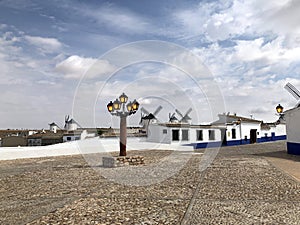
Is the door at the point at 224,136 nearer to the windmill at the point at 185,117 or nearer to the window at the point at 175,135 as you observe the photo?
the windmill at the point at 185,117

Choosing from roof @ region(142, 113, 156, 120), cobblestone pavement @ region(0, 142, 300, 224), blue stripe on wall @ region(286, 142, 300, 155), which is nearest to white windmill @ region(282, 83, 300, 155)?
blue stripe on wall @ region(286, 142, 300, 155)

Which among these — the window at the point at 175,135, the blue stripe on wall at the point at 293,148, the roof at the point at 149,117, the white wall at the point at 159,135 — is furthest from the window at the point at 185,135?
the blue stripe on wall at the point at 293,148

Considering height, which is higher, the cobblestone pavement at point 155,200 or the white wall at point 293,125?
the white wall at point 293,125

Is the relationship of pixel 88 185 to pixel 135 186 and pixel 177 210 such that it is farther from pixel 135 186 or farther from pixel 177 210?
pixel 177 210

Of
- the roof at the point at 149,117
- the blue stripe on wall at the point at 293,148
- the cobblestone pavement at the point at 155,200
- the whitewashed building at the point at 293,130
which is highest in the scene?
the roof at the point at 149,117

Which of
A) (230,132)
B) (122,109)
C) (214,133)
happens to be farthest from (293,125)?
(230,132)

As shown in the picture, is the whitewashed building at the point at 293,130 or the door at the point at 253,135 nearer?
the whitewashed building at the point at 293,130

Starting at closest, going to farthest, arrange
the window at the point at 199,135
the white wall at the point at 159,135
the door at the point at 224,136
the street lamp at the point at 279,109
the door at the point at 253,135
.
A: the street lamp at the point at 279,109 < the white wall at the point at 159,135 < the window at the point at 199,135 < the door at the point at 224,136 < the door at the point at 253,135

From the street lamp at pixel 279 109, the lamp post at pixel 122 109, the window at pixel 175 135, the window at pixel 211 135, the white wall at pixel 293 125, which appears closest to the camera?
the lamp post at pixel 122 109

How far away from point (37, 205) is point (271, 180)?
6158mm

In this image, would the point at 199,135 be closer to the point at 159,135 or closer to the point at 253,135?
the point at 159,135

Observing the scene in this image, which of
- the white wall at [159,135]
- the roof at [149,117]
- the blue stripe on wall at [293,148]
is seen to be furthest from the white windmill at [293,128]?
the roof at [149,117]

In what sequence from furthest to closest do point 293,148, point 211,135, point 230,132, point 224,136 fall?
1. point 230,132
2. point 224,136
3. point 211,135
4. point 293,148

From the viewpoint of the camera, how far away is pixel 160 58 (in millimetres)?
17000
